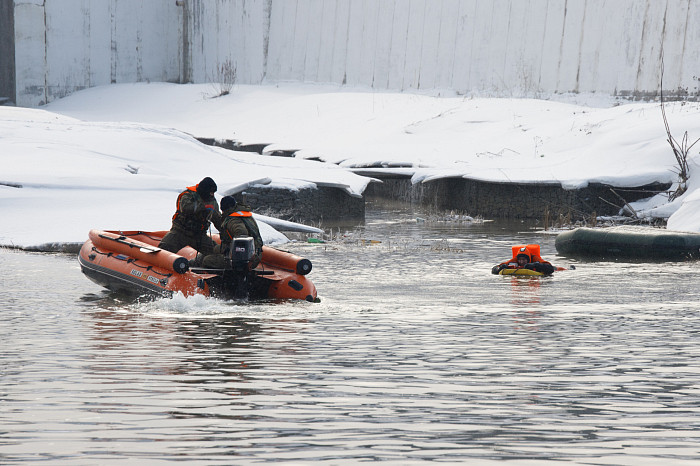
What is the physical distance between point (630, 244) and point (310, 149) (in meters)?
14.9

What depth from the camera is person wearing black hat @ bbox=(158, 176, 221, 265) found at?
10539 mm

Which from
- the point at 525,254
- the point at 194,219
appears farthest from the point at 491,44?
the point at 194,219

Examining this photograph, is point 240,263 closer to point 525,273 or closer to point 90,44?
point 525,273

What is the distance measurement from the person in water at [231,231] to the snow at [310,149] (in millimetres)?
5192

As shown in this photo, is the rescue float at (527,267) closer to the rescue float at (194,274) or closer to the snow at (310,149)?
the rescue float at (194,274)

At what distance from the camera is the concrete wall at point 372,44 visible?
25859 mm

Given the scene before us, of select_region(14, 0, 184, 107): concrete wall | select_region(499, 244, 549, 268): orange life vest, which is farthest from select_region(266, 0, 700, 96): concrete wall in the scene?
select_region(499, 244, 549, 268): orange life vest

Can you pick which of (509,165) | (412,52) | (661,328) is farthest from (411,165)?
(661,328)

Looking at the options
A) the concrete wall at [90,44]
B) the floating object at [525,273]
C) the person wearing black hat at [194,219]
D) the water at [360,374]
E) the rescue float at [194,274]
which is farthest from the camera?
the concrete wall at [90,44]

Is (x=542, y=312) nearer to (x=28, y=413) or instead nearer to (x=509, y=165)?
(x=28, y=413)

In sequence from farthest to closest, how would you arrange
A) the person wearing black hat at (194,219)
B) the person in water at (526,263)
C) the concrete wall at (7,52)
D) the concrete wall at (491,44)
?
1. the concrete wall at (7,52)
2. the concrete wall at (491,44)
3. the person in water at (526,263)
4. the person wearing black hat at (194,219)

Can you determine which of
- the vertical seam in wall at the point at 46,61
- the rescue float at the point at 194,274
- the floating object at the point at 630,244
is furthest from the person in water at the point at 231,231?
the vertical seam in wall at the point at 46,61

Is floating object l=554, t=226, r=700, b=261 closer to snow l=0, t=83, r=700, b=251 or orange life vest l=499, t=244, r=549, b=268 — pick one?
snow l=0, t=83, r=700, b=251

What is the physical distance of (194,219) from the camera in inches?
425
